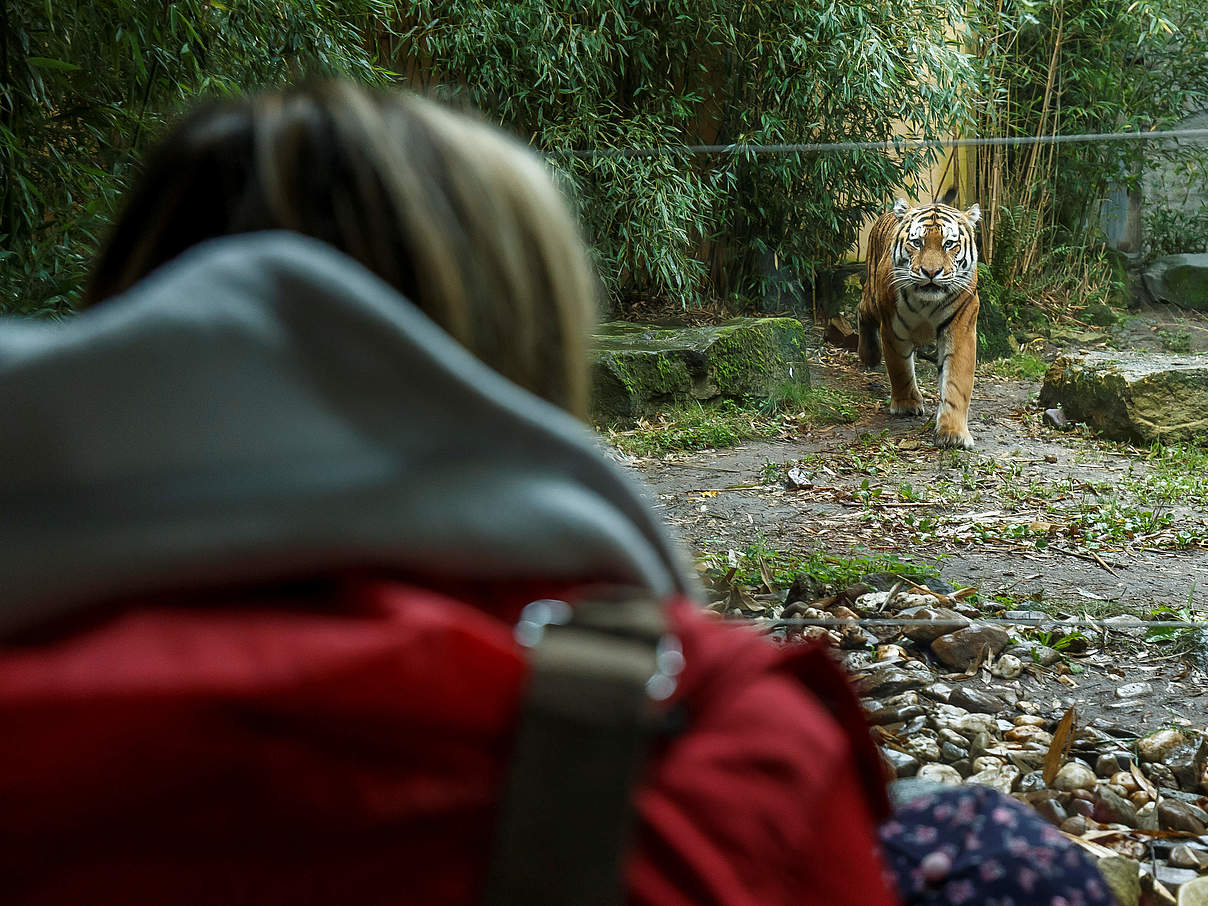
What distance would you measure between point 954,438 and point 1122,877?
2.34 feet

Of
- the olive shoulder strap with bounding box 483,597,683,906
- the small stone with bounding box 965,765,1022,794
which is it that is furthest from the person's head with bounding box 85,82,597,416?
the small stone with bounding box 965,765,1022,794

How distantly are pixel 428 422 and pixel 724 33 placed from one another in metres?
1.45

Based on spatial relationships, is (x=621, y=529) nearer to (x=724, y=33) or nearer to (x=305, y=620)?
(x=305, y=620)

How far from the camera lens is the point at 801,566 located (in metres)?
1.78

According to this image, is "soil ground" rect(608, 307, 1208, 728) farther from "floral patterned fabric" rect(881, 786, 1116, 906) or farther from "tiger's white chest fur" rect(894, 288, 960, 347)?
"floral patterned fabric" rect(881, 786, 1116, 906)

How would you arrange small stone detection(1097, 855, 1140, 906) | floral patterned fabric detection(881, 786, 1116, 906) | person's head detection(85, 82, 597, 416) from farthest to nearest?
1. small stone detection(1097, 855, 1140, 906)
2. floral patterned fabric detection(881, 786, 1116, 906)
3. person's head detection(85, 82, 597, 416)

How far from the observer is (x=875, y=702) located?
1600 millimetres

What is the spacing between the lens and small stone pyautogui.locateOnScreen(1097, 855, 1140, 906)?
1236 millimetres

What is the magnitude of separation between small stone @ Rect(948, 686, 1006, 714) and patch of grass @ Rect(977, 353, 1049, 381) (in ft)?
1.64

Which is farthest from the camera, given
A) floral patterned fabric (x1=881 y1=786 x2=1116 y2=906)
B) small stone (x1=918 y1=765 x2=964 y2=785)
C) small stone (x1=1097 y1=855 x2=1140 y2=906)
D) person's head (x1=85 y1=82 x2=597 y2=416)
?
small stone (x1=918 y1=765 x2=964 y2=785)

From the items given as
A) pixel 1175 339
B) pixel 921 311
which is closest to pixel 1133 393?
pixel 1175 339

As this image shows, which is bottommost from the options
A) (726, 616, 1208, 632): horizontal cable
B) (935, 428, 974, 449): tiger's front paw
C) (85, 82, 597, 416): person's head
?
(726, 616, 1208, 632): horizontal cable

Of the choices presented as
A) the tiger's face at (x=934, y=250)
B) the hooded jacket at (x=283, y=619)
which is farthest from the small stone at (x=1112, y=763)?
the hooded jacket at (x=283, y=619)

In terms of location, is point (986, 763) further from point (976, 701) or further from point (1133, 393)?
point (1133, 393)
